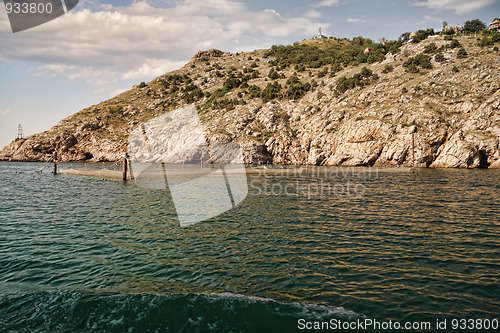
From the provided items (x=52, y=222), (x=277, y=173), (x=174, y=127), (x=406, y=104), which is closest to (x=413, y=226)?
(x=52, y=222)

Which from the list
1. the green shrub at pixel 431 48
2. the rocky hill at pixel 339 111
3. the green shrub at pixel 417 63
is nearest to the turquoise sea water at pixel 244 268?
the rocky hill at pixel 339 111

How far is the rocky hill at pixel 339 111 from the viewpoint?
62.4 meters

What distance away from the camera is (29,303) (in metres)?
8.01

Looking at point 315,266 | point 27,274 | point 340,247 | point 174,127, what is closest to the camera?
point 27,274

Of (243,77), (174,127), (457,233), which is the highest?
(243,77)

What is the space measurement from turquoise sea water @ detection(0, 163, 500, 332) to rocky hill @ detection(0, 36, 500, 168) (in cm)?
4913

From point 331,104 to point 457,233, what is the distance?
3138 inches

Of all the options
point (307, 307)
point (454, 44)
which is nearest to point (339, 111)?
point (454, 44)

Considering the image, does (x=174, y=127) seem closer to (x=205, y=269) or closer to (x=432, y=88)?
(x=432, y=88)

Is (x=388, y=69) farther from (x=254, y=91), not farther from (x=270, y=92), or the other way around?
(x=254, y=91)

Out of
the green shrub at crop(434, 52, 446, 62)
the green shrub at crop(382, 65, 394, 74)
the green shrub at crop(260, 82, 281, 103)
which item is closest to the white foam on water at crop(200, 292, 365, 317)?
the green shrub at crop(382, 65, 394, 74)

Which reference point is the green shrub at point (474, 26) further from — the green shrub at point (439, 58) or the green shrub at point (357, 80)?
the green shrub at point (357, 80)

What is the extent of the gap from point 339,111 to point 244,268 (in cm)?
8009

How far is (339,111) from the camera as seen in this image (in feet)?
269
